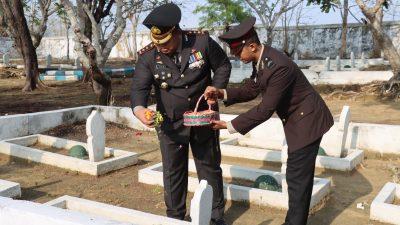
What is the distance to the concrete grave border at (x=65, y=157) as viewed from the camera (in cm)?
596

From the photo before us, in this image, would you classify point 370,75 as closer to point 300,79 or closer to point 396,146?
point 396,146

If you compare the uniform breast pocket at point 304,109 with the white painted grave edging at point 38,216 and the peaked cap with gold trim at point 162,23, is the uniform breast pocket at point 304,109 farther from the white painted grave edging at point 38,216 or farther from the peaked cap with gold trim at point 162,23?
the white painted grave edging at point 38,216

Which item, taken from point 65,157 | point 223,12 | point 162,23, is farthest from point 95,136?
point 223,12

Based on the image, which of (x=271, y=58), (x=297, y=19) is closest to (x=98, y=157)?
(x=271, y=58)

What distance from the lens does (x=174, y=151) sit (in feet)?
12.7

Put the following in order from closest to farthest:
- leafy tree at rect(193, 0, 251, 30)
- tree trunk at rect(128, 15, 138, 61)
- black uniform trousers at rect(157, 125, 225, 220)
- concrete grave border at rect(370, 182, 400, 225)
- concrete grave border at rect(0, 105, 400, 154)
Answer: black uniform trousers at rect(157, 125, 225, 220)
concrete grave border at rect(370, 182, 400, 225)
concrete grave border at rect(0, 105, 400, 154)
leafy tree at rect(193, 0, 251, 30)
tree trunk at rect(128, 15, 138, 61)

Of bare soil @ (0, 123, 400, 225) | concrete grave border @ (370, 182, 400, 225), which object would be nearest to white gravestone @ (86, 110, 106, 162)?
bare soil @ (0, 123, 400, 225)

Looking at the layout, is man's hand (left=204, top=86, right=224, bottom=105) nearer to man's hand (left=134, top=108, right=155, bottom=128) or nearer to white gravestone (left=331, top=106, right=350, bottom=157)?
man's hand (left=134, top=108, right=155, bottom=128)

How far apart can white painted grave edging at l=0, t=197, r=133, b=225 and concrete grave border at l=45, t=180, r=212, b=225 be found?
106 centimetres

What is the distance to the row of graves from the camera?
9.91 ft

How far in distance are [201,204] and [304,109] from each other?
109cm

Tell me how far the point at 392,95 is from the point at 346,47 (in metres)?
17.0

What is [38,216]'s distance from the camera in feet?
6.79

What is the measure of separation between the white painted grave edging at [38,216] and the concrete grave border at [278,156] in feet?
14.8
